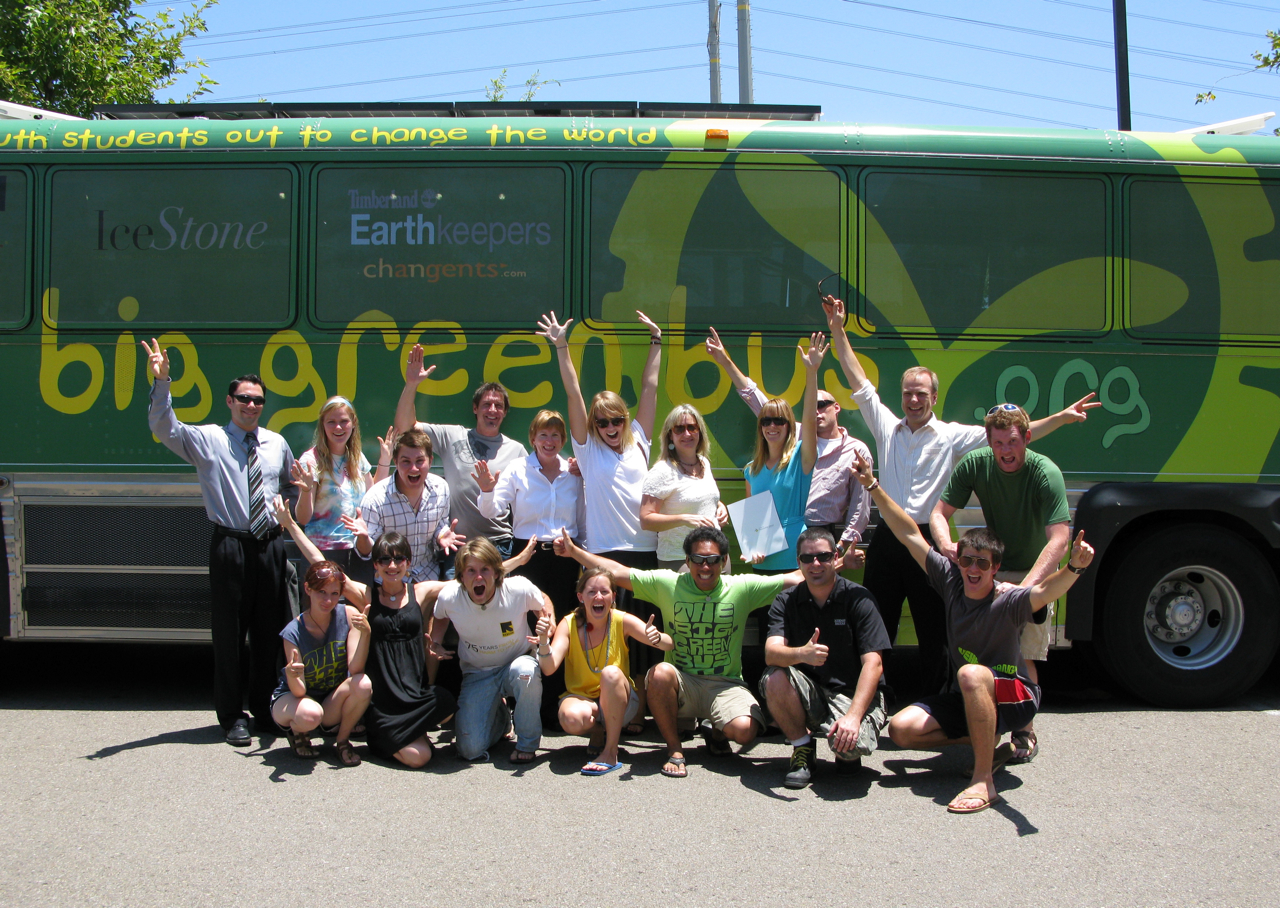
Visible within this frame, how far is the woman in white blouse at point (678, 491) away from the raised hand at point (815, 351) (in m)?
0.65

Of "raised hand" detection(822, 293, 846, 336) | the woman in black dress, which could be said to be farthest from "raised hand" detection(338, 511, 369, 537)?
"raised hand" detection(822, 293, 846, 336)

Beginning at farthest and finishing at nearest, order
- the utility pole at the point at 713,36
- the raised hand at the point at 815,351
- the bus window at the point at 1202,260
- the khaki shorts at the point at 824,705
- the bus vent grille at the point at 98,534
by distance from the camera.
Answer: the utility pole at the point at 713,36
the bus window at the point at 1202,260
the bus vent grille at the point at 98,534
the raised hand at the point at 815,351
the khaki shorts at the point at 824,705

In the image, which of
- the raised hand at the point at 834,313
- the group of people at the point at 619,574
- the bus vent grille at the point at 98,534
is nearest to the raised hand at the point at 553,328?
the group of people at the point at 619,574

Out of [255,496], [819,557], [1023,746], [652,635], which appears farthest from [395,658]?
[1023,746]

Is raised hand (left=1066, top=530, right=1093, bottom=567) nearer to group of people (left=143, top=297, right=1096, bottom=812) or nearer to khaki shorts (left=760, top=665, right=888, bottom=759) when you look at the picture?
group of people (left=143, top=297, right=1096, bottom=812)

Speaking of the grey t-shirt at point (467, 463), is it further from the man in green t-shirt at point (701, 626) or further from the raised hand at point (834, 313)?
the raised hand at point (834, 313)

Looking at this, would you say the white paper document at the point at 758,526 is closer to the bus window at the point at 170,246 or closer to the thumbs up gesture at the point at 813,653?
the thumbs up gesture at the point at 813,653

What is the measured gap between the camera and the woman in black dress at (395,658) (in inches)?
187

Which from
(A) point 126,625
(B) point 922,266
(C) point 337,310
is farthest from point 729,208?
(A) point 126,625

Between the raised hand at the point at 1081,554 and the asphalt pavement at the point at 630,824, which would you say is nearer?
the asphalt pavement at the point at 630,824

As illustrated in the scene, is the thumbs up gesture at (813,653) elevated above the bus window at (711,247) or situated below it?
below

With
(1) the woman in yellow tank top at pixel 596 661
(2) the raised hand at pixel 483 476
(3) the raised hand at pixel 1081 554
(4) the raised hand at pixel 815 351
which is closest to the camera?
(3) the raised hand at pixel 1081 554

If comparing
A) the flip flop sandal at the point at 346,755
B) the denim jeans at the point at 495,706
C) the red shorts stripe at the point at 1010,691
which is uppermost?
the red shorts stripe at the point at 1010,691

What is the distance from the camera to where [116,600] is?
18.5 feet
